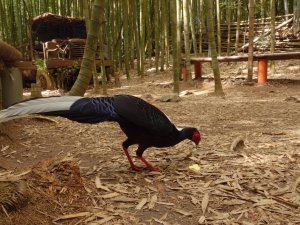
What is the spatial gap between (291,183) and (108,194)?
1243mm

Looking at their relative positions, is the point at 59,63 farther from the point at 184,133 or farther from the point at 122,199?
the point at 122,199

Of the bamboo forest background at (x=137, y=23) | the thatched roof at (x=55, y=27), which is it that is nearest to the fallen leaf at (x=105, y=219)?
the bamboo forest background at (x=137, y=23)

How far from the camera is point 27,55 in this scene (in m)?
12.8

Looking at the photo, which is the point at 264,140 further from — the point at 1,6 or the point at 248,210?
the point at 1,6

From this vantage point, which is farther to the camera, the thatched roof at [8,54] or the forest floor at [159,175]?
A: the thatched roof at [8,54]

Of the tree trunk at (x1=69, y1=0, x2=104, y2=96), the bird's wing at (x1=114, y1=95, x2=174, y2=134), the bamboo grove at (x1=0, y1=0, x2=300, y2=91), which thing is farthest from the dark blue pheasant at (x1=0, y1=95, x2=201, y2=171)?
Answer: the bamboo grove at (x1=0, y1=0, x2=300, y2=91)

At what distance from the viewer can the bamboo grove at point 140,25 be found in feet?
33.7

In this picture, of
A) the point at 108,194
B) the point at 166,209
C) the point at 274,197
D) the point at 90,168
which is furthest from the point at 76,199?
the point at 274,197

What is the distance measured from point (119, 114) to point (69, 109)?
35 centimetres

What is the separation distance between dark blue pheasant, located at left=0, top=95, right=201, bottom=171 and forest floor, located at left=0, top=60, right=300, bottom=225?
27cm

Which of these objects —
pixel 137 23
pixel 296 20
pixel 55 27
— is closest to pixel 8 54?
pixel 55 27

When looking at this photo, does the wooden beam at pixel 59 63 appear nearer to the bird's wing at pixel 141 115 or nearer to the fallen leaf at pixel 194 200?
the bird's wing at pixel 141 115

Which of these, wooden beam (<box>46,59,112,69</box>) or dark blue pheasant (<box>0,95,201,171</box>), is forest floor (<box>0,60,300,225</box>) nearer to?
dark blue pheasant (<box>0,95,201,171</box>)

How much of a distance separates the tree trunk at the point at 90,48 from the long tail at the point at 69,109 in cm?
174
